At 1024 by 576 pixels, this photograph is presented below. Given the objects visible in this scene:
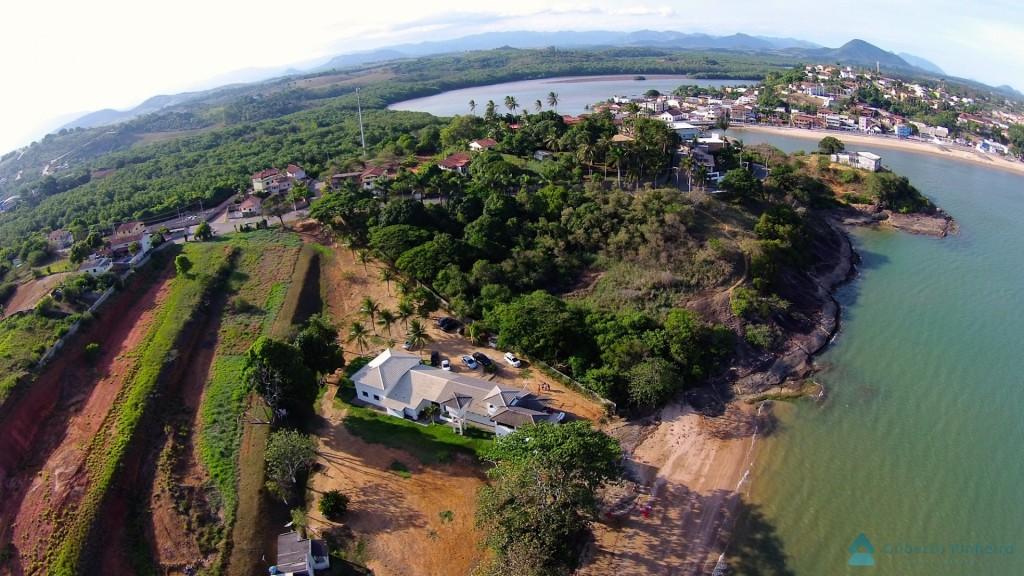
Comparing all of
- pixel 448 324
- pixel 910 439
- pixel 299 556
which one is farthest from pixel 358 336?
pixel 910 439

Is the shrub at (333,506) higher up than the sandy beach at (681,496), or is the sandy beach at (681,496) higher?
the shrub at (333,506)

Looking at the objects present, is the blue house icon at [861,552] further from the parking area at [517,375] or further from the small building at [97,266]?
the small building at [97,266]

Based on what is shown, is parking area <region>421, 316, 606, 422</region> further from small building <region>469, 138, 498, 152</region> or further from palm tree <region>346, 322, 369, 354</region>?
small building <region>469, 138, 498, 152</region>

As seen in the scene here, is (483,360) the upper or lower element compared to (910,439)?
upper

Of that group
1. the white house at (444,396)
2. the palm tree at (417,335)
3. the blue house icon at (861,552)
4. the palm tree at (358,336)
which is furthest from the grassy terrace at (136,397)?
the blue house icon at (861,552)

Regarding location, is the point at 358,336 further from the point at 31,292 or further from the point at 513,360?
the point at 31,292

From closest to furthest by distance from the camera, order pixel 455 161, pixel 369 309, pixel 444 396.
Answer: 1. pixel 444 396
2. pixel 369 309
3. pixel 455 161

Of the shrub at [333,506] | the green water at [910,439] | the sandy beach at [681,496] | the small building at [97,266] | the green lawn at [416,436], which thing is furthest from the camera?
the small building at [97,266]

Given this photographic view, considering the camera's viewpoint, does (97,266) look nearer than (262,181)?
Yes
